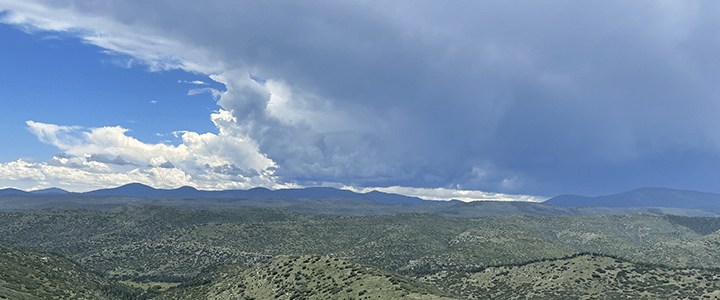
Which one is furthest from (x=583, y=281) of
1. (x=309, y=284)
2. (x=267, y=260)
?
(x=267, y=260)

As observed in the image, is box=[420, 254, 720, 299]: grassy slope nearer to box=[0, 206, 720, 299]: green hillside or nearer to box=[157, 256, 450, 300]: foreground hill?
box=[0, 206, 720, 299]: green hillside

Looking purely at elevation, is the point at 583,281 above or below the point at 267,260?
below

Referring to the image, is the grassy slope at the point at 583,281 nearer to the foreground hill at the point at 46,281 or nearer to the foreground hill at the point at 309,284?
the foreground hill at the point at 309,284

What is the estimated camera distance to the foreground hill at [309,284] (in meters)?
54.2

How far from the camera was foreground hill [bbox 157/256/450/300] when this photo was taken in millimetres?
54156

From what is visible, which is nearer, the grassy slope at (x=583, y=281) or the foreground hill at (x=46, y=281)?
the foreground hill at (x=46, y=281)

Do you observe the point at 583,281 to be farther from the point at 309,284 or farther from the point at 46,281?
the point at 46,281

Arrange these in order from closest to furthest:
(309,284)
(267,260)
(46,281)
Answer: (309,284)
(46,281)
(267,260)

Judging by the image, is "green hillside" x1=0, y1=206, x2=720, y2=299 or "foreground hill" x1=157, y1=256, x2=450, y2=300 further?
"green hillside" x1=0, y1=206, x2=720, y2=299

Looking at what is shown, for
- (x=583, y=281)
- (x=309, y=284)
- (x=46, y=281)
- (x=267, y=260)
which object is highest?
(x=309, y=284)

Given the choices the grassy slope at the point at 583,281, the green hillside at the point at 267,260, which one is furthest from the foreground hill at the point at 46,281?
the grassy slope at the point at 583,281

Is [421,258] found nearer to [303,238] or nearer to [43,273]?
[303,238]

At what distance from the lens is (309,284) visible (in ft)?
206

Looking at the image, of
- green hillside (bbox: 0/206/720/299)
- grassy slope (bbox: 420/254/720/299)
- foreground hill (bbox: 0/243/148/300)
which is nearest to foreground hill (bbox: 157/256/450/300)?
green hillside (bbox: 0/206/720/299)
